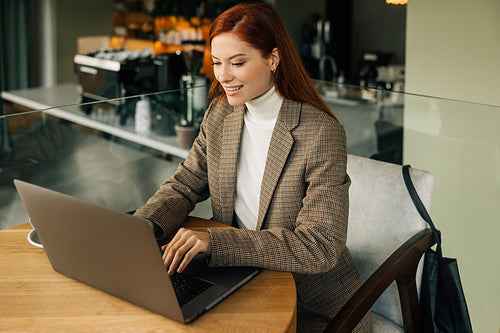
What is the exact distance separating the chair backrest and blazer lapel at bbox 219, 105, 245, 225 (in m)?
0.39

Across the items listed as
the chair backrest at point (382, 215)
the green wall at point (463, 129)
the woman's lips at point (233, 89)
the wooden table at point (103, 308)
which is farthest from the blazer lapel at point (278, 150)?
the green wall at point (463, 129)

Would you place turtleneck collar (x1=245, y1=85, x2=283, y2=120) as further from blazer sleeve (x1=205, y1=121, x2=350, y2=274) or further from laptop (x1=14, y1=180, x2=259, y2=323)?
laptop (x1=14, y1=180, x2=259, y2=323)

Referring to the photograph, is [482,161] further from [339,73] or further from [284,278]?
[339,73]

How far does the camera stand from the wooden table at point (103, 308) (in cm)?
86

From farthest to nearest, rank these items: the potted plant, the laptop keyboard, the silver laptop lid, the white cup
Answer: the potted plant → the white cup → the laptop keyboard → the silver laptop lid

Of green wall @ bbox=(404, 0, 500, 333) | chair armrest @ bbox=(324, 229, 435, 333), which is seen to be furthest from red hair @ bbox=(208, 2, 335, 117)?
green wall @ bbox=(404, 0, 500, 333)

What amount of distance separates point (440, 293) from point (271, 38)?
0.80m

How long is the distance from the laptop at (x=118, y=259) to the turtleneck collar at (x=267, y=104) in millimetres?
440

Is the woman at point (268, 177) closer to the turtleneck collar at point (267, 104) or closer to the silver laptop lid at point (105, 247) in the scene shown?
the turtleneck collar at point (267, 104)

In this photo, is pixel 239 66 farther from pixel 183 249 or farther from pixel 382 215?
pixel 382 215

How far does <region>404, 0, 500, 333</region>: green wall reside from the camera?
73.1 inches

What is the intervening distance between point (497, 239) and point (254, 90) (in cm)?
117

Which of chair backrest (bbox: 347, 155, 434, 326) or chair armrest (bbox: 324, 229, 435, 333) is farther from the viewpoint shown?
chair backrest (bbox: 347, 155, 434, 326)

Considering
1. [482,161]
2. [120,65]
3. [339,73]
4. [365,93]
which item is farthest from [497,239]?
[339,73]
